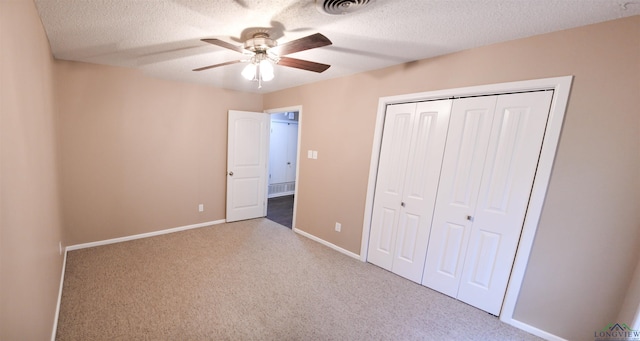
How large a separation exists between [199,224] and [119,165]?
1.37 metres

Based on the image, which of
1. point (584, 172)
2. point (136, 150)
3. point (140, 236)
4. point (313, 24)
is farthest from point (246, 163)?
point (584, 172)

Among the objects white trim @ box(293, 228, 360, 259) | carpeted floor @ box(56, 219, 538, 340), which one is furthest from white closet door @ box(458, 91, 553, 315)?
white trim @ box(293, 228, 360, 259)

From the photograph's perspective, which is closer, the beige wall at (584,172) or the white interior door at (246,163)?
the beige wall at (584,172)

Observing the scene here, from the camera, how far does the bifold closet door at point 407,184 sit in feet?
7.61

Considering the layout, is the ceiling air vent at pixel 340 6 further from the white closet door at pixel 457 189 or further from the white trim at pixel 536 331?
the white trim at pixel 536 331

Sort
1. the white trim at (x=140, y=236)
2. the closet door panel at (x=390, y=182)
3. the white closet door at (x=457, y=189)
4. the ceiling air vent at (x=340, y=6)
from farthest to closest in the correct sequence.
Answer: the white trim at (x=140, y=236) < the closet door panel at (x=390, y=182) < the white closet door at (x=457, y=189) < the ceiling air vent at (x=340, y=6)

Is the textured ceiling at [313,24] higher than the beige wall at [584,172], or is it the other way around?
the textured ceiling at [313,24]

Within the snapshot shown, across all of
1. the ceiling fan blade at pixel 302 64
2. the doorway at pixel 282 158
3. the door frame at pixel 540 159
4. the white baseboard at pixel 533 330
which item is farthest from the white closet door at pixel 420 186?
the doorway at pixel 282 158

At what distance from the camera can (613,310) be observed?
1.58 metres

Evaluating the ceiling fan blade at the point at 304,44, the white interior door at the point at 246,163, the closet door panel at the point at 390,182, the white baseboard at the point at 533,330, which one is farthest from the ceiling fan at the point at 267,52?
the white baseboard at the point at 533,330

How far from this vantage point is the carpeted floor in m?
1.81

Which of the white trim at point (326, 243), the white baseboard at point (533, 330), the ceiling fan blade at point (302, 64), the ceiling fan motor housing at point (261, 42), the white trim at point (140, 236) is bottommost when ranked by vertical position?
the white trim at point (140, 236)

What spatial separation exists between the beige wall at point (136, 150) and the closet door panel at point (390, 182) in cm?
257

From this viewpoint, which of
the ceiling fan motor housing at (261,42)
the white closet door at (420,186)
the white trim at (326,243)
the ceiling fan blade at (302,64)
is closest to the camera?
the ceiling fan motor housing at (261,42)
